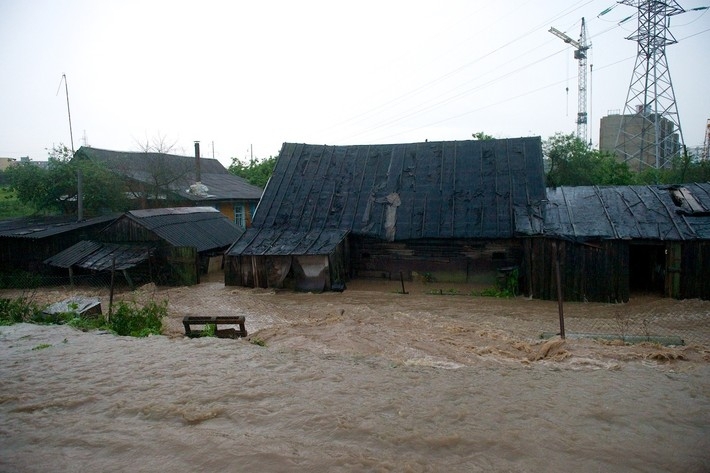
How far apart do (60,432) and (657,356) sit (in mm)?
9147

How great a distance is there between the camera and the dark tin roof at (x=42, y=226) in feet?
66.3

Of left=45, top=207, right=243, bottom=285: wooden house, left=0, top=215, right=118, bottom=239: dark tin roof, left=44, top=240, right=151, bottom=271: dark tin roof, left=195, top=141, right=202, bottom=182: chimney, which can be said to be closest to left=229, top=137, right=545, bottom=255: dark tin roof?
left=45, top=207, right=243, bottom=285: wooden house

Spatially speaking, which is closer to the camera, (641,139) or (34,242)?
(34,242)

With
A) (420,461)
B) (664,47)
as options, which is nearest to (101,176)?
(420,461)

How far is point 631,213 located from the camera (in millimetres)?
15586

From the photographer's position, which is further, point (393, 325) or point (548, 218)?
point (548, 218)

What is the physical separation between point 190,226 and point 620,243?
694 inches

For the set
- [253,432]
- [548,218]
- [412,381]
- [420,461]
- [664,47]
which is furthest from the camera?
[664,47]

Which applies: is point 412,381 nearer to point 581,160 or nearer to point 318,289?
point 318,289

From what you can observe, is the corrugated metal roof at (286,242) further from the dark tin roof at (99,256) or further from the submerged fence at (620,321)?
the dark tin roof at (99,256)

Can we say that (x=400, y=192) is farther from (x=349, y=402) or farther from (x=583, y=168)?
(x=349, y=402)

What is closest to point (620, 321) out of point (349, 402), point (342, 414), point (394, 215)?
point (349, 402)

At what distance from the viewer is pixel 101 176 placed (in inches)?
1016

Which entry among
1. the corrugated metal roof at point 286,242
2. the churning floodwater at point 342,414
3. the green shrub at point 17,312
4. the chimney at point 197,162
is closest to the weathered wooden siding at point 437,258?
the corrugated metal roof at point 286,242
